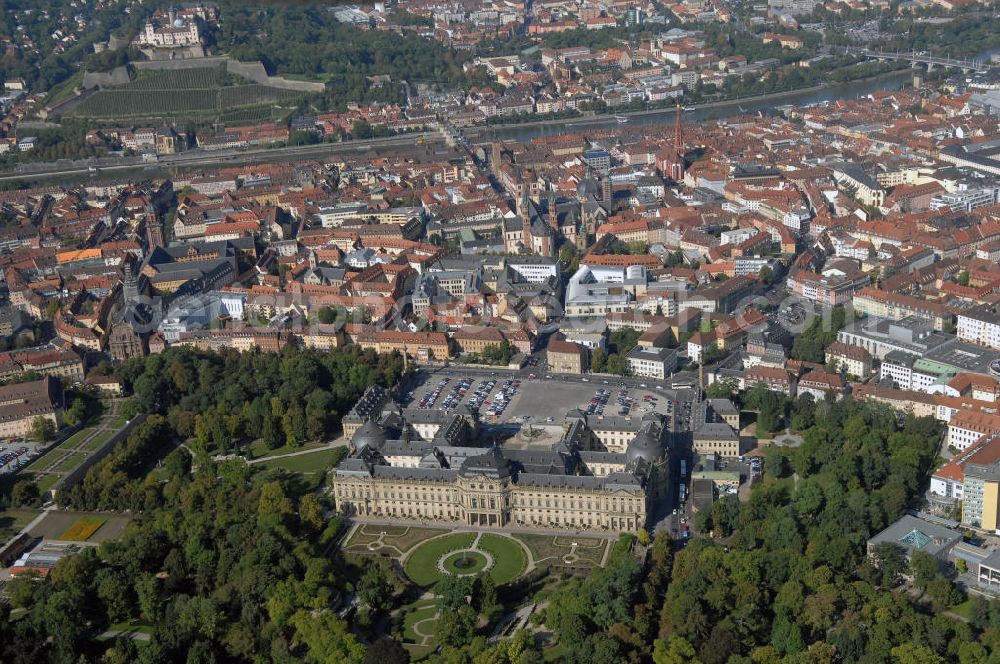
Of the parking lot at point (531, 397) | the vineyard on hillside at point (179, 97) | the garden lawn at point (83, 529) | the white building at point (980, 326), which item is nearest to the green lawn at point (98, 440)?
the garden lawn at point (83, 529)

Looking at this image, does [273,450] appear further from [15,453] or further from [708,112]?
[708,112]

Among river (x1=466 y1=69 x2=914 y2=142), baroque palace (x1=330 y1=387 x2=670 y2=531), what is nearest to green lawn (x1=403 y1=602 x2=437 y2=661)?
baroque palace (x1=330 y1=387 x2=670 y2=531)

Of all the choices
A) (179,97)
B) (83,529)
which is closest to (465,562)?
(83,529)

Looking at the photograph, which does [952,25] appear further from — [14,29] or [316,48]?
[14,29]

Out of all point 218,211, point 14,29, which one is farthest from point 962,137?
point 14,29

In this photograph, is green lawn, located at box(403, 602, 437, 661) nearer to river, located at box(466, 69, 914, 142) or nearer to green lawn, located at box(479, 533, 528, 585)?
green lawn, located at box(479, 533, 528, 585)
